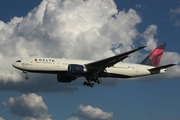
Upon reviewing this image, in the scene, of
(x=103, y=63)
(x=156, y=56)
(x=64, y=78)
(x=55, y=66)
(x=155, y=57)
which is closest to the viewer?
(x=55, y=66)

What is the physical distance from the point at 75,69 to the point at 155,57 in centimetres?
2258

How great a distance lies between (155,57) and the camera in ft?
256

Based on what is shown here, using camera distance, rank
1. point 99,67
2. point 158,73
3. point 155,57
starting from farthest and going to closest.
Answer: point 155,57 < point 158,73 < point 99,67

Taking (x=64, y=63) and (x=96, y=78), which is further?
(x=96, y=78)

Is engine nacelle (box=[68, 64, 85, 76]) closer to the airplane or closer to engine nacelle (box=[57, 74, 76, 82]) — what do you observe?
the airplane

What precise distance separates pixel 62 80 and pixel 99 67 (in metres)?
11.1

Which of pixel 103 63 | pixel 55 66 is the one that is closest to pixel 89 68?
pixel 103 63

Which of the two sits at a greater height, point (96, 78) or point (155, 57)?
point (155, 57)

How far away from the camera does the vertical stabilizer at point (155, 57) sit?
76.4 metres

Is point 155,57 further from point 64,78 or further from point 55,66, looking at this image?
point 55,66

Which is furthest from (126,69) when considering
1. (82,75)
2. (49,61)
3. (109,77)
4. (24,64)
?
(24,64)

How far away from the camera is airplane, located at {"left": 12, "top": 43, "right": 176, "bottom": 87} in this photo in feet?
204

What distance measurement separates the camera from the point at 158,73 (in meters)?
71.9

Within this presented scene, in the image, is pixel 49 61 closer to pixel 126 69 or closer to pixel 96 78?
pixel 96 78
